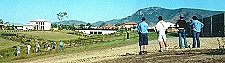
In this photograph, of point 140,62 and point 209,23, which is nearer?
point 140,62

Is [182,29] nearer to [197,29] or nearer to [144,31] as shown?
[197,29]

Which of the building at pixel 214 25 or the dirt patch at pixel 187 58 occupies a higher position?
the building at pixel 214 25

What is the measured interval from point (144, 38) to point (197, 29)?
3127mm

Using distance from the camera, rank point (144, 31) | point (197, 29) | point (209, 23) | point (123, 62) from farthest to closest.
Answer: point (209, 23)
point (197, 29)
point (144, 31)
point (123, 62)

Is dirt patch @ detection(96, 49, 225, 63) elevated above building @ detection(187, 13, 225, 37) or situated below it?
below

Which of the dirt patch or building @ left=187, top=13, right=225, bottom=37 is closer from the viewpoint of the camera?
the dirt patch

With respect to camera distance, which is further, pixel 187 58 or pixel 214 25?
pixel 214 25

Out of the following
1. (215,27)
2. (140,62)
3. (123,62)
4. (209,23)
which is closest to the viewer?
(140,62)

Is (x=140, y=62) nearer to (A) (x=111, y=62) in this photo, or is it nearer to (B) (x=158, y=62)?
(B) (x=158, y=62)

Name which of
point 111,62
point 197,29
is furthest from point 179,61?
point 197,29

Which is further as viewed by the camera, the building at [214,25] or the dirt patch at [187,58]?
the building at [214,25]

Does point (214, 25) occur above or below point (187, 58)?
above

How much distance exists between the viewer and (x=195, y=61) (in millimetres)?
11016

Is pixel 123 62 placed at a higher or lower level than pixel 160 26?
lower
